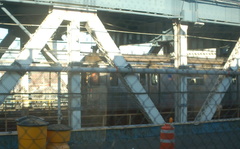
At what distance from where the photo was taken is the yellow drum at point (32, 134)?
3.10 metres

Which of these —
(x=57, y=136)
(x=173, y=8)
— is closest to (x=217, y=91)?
(x=57, y=136)

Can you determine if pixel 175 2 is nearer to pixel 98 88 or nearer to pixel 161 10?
pixel 161 10

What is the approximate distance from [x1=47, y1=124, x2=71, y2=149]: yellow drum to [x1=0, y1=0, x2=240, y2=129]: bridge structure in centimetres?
161

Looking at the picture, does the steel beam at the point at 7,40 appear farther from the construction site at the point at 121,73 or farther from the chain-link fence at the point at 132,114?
the chain-link fence at the point at 132,114

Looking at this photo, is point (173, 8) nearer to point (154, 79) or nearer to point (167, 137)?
point (154, 79)

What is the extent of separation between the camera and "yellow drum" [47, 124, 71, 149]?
329 centimetres

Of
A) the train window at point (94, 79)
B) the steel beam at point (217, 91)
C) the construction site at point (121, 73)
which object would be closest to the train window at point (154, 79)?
the construction site at point (121, 73)

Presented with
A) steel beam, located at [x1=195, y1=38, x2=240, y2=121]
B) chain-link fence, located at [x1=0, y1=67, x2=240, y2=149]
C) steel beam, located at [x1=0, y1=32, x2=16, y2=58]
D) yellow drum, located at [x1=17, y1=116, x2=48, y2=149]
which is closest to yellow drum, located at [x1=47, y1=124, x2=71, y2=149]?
chain-link fence, located at [x1=0, y1=67, x2=240, y2=149]

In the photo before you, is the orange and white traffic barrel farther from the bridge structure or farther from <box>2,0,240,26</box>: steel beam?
<box>2,0,240,26</box>: steel beam

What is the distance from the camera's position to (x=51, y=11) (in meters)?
8.16

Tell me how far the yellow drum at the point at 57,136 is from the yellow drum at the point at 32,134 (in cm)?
15

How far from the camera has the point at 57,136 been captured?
3311mm

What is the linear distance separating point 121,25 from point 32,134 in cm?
925

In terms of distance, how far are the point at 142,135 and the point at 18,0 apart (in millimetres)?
4777
